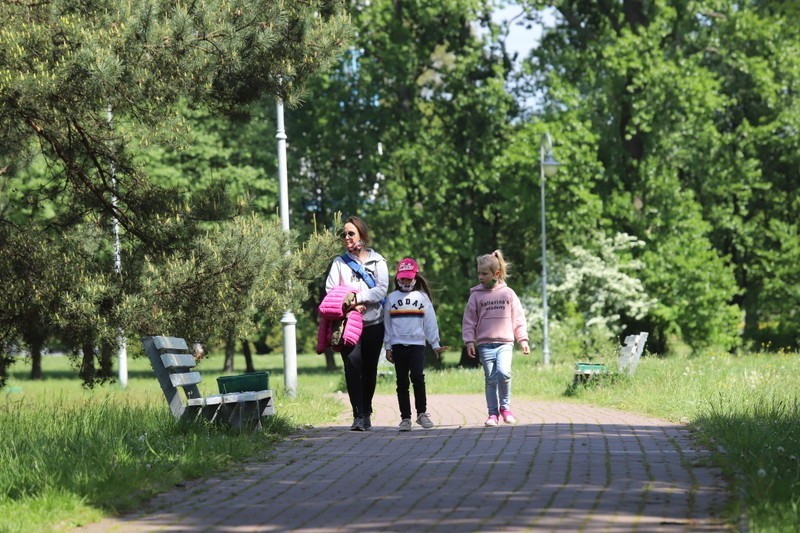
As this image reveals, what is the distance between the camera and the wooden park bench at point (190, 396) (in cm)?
1055

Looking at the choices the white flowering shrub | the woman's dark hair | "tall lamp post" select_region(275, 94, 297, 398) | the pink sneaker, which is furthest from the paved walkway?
the white flowering shrub


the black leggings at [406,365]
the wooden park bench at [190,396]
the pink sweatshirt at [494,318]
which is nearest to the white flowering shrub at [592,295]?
the pink sweatshirt at [494,318]

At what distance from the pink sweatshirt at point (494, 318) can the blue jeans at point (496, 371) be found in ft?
0.27

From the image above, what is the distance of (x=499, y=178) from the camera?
38.4 m

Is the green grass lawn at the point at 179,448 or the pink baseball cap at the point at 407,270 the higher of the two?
the pink baseball cap at the point at 407,270

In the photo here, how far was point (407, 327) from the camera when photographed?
12398 mm

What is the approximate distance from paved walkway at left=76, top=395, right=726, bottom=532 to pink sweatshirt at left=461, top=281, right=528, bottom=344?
1.43 metres

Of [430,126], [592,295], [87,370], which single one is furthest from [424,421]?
[430,126]

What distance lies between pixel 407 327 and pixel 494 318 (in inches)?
41.6

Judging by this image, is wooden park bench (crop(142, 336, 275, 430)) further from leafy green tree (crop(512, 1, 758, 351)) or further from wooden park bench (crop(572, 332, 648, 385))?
leafy green tree (crop(512, 1, 758, 351))

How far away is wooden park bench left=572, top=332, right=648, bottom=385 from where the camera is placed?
17923 millimetres

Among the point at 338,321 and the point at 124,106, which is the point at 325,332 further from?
the point at 124,106

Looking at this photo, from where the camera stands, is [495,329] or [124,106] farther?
[124,106]

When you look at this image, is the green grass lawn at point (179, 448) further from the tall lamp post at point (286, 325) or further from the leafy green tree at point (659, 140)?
the leafy green tree at point (659, 140)
